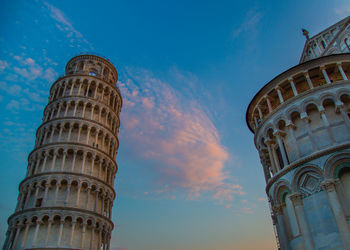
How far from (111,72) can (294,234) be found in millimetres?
33463

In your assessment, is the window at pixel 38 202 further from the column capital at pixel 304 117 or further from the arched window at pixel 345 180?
the arched window at pixel 345 180

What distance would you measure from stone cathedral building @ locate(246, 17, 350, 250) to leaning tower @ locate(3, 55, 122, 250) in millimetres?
17990

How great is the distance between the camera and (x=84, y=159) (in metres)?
31.9

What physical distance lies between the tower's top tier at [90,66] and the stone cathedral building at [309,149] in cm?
2497

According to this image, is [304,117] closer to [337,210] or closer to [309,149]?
[309,149]

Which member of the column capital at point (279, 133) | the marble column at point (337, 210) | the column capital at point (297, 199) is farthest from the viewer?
the column capital at point (279, 133)

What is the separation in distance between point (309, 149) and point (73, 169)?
23.2m

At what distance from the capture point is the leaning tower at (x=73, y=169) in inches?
1083

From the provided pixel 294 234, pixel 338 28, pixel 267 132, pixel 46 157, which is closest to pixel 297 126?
pixel 267 132

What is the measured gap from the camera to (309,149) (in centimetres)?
1833

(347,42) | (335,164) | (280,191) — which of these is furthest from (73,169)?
(347,42)

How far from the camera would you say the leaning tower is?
27516 mm

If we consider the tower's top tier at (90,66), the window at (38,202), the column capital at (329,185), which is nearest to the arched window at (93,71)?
the tower's top tier at (90,66)

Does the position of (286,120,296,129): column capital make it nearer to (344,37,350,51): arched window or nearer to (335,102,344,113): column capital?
(335,102,344,113): column capital
